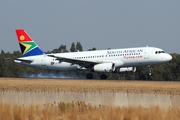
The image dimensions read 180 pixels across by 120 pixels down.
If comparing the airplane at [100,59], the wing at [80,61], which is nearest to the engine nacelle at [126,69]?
the airplane at [100,59]

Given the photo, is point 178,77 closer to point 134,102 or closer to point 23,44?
point 23,44

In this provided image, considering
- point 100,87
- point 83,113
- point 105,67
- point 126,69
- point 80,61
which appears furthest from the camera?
point 126,69

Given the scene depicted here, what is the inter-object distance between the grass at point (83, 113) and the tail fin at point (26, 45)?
39245 mm

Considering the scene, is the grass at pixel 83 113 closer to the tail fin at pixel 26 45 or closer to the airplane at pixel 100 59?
the airplane at pixel 100 59

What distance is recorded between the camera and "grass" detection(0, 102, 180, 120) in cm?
2189

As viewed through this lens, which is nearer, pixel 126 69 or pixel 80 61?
pixel 80 61

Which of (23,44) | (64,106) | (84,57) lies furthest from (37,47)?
(64,106)

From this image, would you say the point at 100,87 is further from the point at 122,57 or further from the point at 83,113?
the point at 83,113

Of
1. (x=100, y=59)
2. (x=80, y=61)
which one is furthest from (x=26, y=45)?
(x=100, y=59)

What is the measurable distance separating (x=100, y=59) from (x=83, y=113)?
3468 cm

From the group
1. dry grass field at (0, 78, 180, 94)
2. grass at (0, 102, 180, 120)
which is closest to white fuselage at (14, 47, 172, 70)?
dry grass field at (0, 78, 180, 94)

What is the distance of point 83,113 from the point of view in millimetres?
22969

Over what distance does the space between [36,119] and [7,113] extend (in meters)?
1.51

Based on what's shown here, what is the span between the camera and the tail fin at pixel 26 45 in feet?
207
